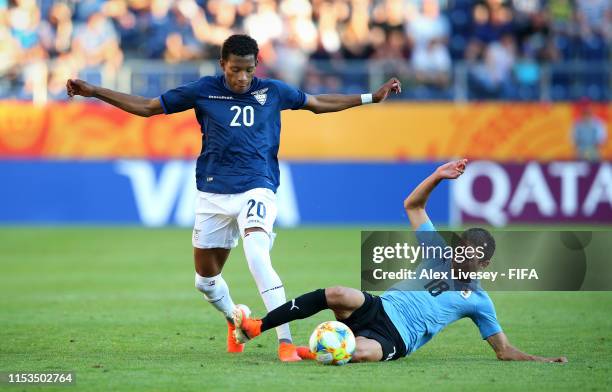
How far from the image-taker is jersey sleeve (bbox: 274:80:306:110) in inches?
376

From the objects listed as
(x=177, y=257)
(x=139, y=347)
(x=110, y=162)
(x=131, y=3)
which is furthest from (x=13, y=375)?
(x=131, y=3)

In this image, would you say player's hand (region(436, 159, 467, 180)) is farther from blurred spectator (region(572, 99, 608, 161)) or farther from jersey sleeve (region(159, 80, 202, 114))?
blurred spectator (region(572, 99, 608, 161))

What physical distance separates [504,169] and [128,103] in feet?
51.5

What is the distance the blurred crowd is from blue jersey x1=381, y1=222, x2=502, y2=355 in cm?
1568

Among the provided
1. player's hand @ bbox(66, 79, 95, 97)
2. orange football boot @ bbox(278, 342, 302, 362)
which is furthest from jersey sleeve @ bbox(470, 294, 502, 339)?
player's hand @ bbox(66, 79, 95, 97)

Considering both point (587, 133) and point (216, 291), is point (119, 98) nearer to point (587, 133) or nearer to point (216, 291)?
point (216, 291)

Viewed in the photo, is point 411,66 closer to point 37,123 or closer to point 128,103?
point 37,123

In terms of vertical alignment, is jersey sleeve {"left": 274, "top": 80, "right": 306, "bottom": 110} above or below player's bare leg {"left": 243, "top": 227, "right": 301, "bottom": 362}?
above

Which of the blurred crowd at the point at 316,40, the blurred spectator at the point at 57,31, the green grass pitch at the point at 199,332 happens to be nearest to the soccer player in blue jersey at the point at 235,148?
the green grass pitch at the point at 199,332

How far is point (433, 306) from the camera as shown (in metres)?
8.77

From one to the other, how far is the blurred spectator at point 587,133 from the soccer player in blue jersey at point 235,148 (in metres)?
16.9

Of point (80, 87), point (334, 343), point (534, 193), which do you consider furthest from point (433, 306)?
point (534, 193)

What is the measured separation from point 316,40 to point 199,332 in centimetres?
1521

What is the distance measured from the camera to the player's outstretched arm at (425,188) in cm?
851
